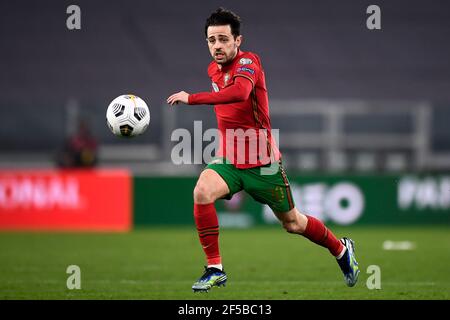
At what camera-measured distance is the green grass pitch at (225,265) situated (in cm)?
741

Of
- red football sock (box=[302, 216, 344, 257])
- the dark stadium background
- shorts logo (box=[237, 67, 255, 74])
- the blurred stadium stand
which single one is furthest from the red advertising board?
shorts logo (box=[237, 67, 255, 74])

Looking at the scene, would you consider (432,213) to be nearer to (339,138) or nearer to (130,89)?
(339,138)

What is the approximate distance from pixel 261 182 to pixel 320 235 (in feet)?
2.45

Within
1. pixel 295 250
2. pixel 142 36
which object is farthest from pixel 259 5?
pixel 295 250

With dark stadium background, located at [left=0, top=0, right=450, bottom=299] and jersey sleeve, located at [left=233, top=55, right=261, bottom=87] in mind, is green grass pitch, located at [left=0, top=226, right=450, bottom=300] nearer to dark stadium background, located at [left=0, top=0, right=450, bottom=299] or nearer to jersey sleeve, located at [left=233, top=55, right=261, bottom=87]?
dark stadium background, located at [left=0, top=0, right=450, bottom=299]

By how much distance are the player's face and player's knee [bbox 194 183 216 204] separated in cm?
100

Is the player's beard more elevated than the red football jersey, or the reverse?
the player's beard

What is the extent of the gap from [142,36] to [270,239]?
7.51 m

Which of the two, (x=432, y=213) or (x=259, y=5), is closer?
(x=432, y=213)

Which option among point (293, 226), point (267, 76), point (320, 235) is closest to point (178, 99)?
point (293, 226)

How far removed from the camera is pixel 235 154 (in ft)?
23.1

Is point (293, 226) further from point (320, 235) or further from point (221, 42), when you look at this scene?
point (221, 42)

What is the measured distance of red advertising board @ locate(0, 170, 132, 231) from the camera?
566 inches

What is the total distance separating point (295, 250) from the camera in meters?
11.5
